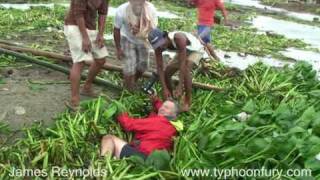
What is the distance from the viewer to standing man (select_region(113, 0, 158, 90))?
5977mm

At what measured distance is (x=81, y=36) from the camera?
5.73m

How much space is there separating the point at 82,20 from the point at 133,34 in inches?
28.5

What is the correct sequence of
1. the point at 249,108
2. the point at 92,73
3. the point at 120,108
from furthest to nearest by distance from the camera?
the point at 92,73 → the point at 120,108 → the point at 249,108

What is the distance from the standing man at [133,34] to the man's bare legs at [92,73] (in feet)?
1.02

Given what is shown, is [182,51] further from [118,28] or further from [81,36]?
[81,36]

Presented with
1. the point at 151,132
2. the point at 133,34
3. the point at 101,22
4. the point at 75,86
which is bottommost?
the point at 151,132

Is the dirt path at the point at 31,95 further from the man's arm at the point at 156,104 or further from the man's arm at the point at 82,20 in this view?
the man's arm at the point at 156,104

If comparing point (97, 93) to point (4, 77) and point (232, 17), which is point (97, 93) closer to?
point (4, 77)

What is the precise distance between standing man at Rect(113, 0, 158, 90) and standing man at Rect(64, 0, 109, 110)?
0.26 m

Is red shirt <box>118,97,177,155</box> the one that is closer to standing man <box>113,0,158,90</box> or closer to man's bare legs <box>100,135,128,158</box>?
man's bare legs <box>100,135,128,158</box>

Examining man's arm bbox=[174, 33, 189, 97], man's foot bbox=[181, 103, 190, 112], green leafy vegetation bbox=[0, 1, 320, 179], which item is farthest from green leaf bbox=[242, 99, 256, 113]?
man's arm bbox=[174, 33, 189, 97]

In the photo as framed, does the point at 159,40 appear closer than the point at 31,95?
Yes

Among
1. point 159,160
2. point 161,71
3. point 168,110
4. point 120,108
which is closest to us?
Answer: point 159,160

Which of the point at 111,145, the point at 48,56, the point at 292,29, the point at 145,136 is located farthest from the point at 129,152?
the point at 292,29
